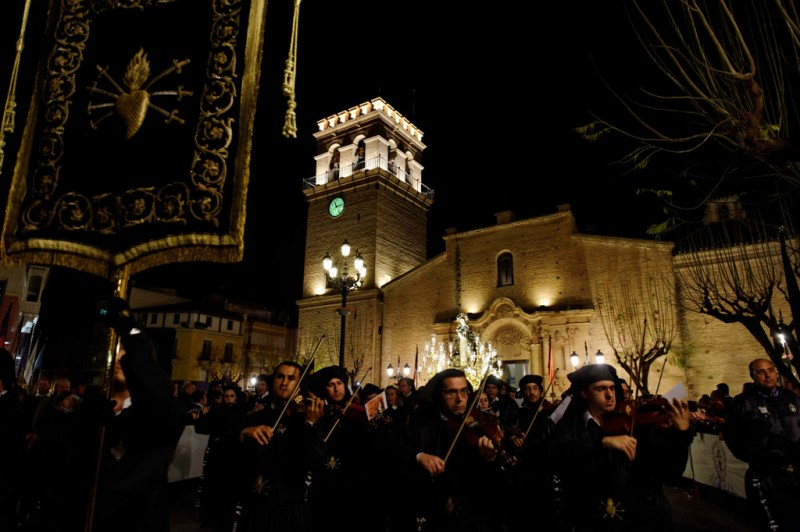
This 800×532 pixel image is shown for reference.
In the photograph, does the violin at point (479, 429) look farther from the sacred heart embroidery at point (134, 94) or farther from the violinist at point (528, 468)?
the sacred heart embroidery at point (134, 94)

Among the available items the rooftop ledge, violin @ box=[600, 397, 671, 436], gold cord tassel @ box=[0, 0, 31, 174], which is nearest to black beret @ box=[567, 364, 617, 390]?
violin @ box=[600, 397, 671, 436]

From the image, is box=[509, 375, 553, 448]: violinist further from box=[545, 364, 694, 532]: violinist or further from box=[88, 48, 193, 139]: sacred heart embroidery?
box=[88, 48, 193, 139]: sacred heart embroidery

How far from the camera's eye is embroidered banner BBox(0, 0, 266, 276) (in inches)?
143

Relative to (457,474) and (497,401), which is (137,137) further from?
(497,401)

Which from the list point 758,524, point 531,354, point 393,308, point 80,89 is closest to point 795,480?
point 758,524

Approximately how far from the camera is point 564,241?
28938 millimetres

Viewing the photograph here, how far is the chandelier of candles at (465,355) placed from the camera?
2377 cm

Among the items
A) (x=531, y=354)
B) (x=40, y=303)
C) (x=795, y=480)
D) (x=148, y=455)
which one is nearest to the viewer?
(x=148, y=455)

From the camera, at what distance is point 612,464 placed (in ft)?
12.4

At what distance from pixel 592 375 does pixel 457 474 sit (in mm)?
1350

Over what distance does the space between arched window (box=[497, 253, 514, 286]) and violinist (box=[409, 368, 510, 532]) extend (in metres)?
26.5

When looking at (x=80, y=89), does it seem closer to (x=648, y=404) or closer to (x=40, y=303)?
(x=648, y=404)

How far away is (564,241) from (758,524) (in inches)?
963

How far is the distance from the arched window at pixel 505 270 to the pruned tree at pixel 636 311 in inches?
200
